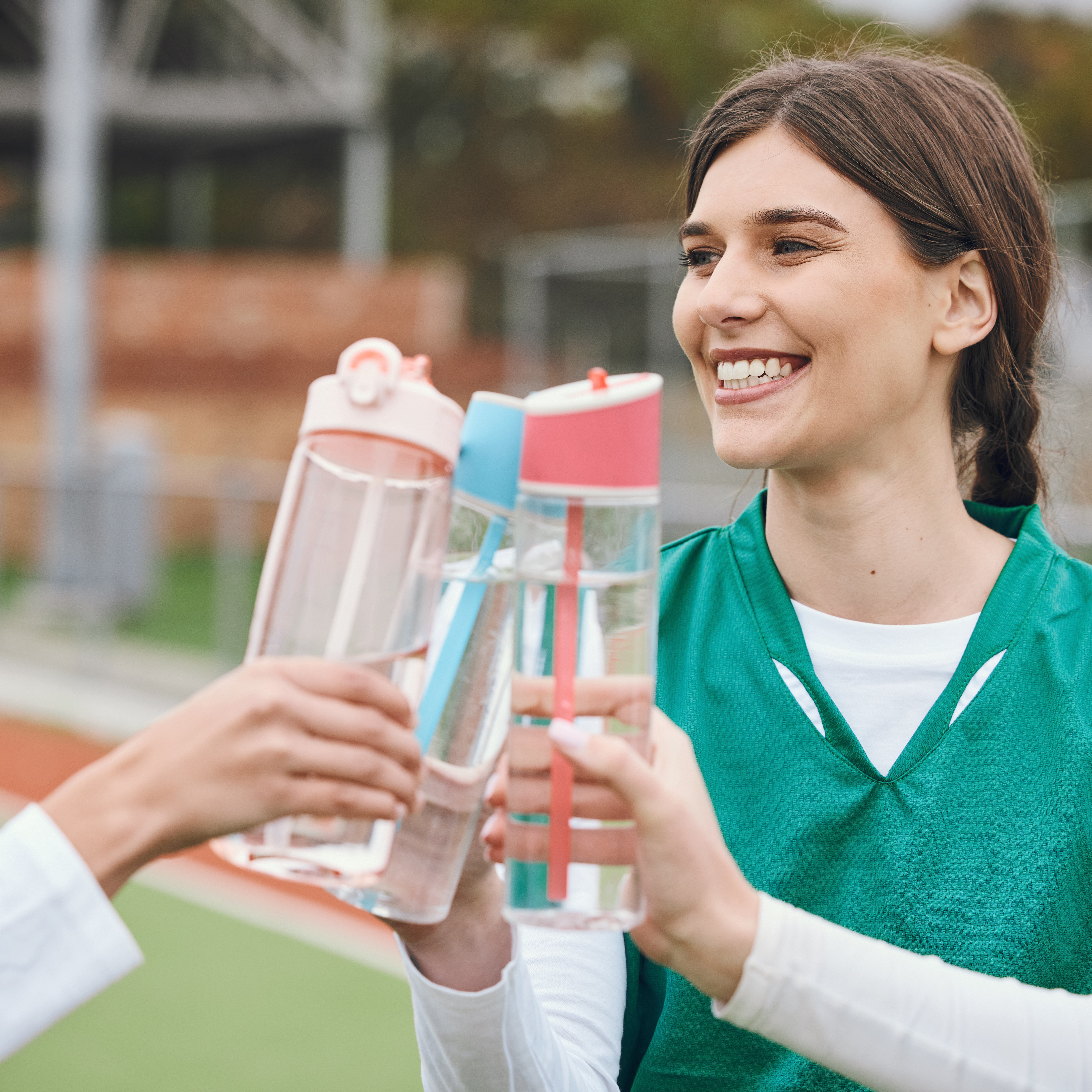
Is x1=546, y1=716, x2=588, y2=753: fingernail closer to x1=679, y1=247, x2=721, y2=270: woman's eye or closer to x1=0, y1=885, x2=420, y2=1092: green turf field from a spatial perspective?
x1=679, y1=247, x2=721, y2=270: woman's eye

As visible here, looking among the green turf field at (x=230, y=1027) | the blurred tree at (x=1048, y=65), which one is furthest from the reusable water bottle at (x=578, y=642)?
the blurred tree at (x=1048, y=65)

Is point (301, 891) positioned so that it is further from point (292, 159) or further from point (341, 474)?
point (292, 159)

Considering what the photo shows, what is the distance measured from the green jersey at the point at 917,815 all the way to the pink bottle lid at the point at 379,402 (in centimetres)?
74

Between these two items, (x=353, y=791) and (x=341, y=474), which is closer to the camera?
(x=353, y=791)

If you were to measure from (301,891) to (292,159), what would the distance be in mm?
23527

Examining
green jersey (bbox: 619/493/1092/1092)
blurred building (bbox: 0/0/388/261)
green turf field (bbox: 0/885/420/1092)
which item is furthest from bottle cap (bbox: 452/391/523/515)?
Answer: blurred building (bbox: 0/0/388/261)

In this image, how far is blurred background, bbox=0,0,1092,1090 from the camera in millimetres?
4574

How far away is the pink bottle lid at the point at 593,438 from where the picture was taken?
3.76ft

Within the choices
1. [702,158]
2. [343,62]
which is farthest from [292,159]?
[702,158]

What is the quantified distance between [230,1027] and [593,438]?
143 inches

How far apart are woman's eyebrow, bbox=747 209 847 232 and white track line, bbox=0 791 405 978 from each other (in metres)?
3.39

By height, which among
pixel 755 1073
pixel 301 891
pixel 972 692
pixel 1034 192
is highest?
pixel 1034 192

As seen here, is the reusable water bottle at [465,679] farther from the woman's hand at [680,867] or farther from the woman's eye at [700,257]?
the woman's eye at [700,257]

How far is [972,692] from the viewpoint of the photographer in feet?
5.66
